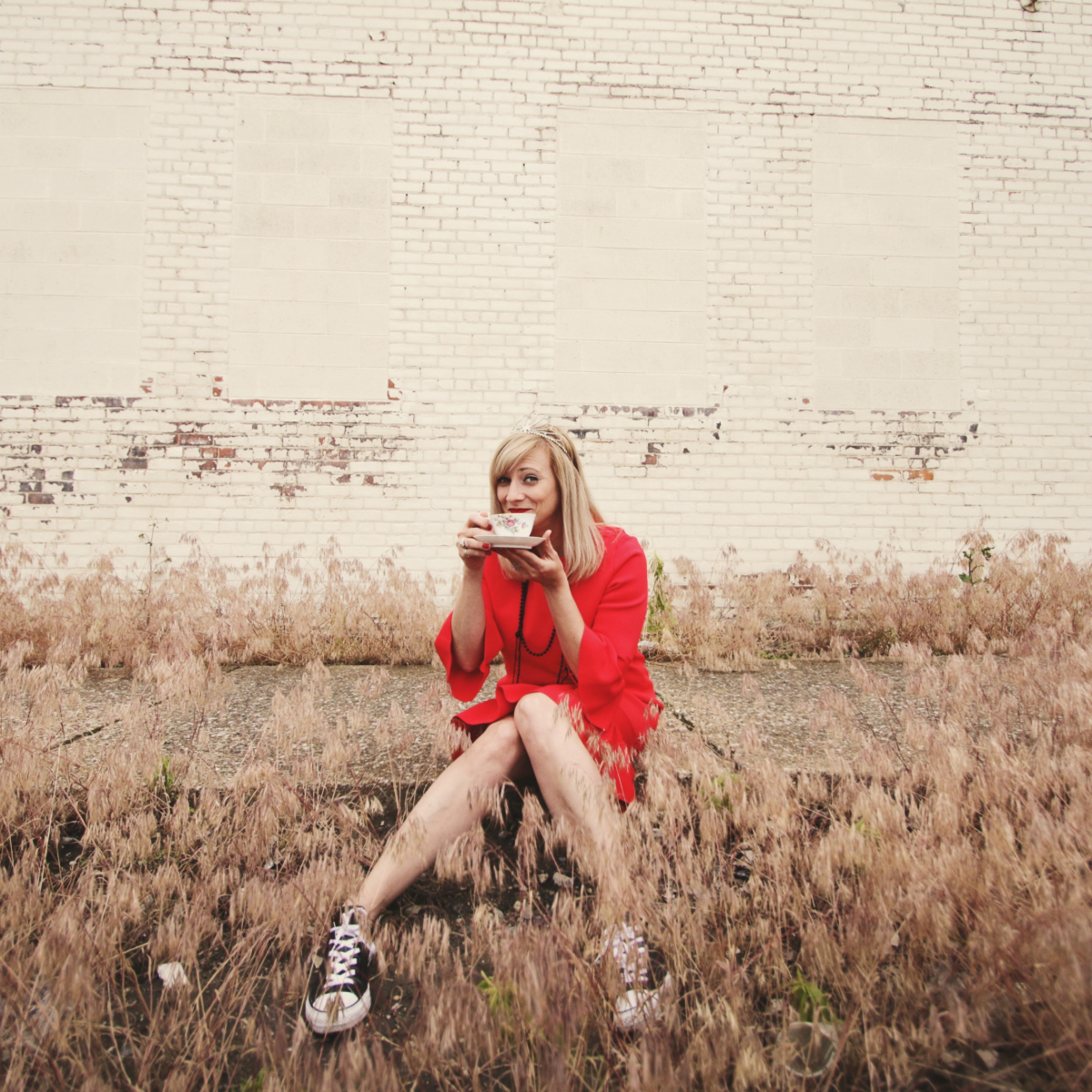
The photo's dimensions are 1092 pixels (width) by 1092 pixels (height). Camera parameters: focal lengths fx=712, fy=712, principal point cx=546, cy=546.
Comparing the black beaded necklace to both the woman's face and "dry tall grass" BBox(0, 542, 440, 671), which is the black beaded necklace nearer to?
the woman's face

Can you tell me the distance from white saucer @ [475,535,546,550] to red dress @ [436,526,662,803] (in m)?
0.28

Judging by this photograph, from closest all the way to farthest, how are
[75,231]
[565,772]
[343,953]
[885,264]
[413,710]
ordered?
[343,953], [565,772], [413,710], [75,231], [885,264]

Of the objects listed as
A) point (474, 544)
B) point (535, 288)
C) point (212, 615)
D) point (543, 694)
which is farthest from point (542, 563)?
point (535, 288)

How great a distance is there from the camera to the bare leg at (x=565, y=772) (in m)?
1.54

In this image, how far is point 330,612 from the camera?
416cm

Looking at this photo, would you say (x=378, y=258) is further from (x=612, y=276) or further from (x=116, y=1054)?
(x=116, y=1054)

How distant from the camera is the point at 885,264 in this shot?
17.7 ft

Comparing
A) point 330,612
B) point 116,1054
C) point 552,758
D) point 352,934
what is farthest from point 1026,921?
point 330,612

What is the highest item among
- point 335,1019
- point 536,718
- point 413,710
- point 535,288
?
point 535,288

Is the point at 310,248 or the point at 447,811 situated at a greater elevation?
the point at 310,248

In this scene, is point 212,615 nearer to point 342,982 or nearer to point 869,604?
point 342,982

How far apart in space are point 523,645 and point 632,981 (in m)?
1.03

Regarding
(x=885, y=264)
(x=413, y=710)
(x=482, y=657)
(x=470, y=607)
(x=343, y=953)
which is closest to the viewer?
(x=343, y=953)

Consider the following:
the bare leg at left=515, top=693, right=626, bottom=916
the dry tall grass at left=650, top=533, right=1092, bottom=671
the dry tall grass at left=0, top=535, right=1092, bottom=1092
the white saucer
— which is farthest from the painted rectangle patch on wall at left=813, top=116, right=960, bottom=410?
the bare leg at left=515, top=693, right=626, bottom=916
